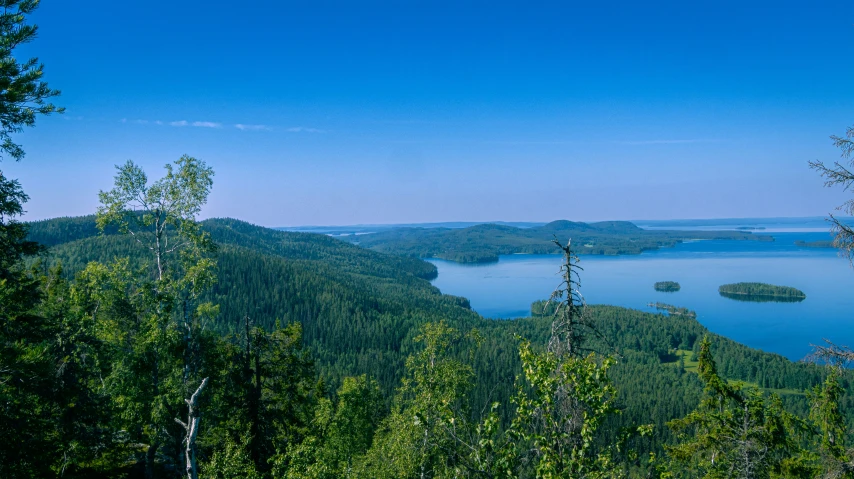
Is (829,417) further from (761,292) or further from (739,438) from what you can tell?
(761,292)

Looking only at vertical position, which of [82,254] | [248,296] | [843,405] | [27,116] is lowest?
[843,405]

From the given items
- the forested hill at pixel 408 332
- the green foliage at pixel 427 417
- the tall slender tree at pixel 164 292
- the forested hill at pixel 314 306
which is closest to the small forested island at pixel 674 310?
the forested hill at pixel 408 332

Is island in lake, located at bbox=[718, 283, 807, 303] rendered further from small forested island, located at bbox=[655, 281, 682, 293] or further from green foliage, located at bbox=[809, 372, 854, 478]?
green foliage, located at bbox=[809, 372, 854, 478]

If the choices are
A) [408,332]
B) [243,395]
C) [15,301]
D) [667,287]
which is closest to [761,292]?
[667,287]

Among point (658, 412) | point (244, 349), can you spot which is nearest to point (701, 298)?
point (658, 412)

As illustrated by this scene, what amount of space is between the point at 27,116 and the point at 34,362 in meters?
5.75

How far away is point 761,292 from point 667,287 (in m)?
31.9

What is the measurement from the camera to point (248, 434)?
17.4 m

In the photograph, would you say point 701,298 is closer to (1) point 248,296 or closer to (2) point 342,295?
(2) point 342,295

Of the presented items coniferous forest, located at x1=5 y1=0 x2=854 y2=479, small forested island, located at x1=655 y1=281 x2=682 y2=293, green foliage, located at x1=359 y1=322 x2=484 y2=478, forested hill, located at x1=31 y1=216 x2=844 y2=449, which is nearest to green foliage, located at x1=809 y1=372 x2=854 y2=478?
coniferous forest, located at x1=5 y1=0 x2=854 y2=479

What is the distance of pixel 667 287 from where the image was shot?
19175cm

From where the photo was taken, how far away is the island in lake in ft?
528

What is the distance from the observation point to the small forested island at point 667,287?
621ft

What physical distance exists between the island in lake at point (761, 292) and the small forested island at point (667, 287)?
1556 cm
